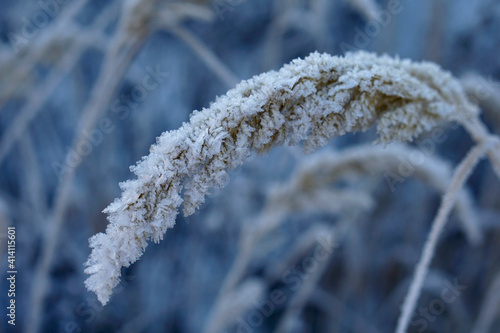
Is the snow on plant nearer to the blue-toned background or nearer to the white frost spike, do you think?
the white frost spike

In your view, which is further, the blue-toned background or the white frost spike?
the blue-toned background

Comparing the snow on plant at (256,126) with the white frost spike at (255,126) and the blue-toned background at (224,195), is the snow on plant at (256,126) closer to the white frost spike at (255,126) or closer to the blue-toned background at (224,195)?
the white frost spike at (255,126)

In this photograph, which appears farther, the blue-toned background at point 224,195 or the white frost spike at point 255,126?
the blue-toned background at point 224,195

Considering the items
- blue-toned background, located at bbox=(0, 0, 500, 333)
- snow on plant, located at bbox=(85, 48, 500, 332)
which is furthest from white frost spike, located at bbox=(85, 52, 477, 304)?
blue-toned background, located at bbox=(0, 0, 500, 333)

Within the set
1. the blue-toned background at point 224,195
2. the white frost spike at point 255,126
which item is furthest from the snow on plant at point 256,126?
the blue-toned background at point 224,195

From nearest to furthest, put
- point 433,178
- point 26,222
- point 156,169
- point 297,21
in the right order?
point 156,169 → point 433,178 → point 26,222 → point 297,21

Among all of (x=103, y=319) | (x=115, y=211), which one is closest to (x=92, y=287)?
(x=115, y=211)

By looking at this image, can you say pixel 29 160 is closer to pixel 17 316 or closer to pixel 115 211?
pixel 17 316

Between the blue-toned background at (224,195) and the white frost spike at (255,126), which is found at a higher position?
the blue-toned background at (224,195)
